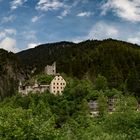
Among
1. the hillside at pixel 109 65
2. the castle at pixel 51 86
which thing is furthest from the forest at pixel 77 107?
the hillside at pixel 109 65

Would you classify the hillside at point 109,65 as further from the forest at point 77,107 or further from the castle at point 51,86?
the castle at point 51,86

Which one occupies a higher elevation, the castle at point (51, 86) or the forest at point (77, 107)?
the castle at point (51, 86)

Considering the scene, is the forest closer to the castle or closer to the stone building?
the stone building

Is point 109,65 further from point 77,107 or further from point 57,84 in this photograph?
point 77,107

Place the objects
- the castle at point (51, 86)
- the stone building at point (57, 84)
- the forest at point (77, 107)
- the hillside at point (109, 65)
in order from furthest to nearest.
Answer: the hillside at point (109, 65) → the castle at point (51, 86) → the stone building at point (57, 84) → the forest at point (77, 107)

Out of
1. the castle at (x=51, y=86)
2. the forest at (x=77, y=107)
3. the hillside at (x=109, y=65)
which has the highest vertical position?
the hillside at (x=109, y=65)

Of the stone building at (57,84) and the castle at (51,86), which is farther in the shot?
the castle at (51,86)

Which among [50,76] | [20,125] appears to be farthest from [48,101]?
[20,125]

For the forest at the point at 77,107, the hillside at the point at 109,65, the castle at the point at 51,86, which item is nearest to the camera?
the forest at the point at 77,107

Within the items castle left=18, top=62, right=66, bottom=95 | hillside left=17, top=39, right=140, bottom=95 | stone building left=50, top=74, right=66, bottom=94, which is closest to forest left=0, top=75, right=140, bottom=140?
stone building left=50, top=74, right=66, bottom=94

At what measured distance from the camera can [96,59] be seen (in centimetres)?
17525

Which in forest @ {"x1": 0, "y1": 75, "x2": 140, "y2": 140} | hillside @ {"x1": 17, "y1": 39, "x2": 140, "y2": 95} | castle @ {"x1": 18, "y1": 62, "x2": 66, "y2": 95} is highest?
hillside @ {"x1": 17, "y1": 39, "x2": 140, "y2": 95}

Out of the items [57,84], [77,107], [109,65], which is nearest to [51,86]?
[57,84]

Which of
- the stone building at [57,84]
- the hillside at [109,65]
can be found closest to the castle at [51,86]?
the stone building at [57,84]
